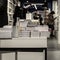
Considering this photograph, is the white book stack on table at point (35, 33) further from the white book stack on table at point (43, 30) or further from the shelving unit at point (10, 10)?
the shelving unit at point (10, 10)

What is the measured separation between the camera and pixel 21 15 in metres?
1.79

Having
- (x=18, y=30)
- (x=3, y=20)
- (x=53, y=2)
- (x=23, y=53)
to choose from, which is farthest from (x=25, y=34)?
(x=53, y=2)

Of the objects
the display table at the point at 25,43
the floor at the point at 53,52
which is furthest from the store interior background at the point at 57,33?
the display table at the point at 25,43

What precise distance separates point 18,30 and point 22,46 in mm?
206

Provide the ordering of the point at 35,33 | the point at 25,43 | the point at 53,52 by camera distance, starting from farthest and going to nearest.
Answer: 1. the point at 53,52
2. the point at 35,33
3. the point at 25,43

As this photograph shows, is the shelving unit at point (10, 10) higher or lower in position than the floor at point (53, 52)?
higher

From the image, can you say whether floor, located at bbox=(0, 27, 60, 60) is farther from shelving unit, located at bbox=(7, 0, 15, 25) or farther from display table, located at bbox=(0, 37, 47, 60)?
shelving unit, located at bbox=(7, 0, 15, 25)

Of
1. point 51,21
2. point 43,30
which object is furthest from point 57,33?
point 43,30

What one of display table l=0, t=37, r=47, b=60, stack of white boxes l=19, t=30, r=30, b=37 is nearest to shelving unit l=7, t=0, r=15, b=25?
stack of white boxes l=19, t=30, r=30, b=37

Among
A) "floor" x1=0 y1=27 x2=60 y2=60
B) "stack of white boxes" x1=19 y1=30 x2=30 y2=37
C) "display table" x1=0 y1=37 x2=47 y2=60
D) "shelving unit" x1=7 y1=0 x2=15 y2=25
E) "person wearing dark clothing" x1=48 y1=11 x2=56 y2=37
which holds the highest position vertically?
"shelving unit" x1=7 y1=0 x2=15 y2=25

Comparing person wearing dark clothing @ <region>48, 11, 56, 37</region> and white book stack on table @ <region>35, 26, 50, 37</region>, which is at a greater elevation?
person wearing dark clothing @ <region>48, 11, 56, 37</region>

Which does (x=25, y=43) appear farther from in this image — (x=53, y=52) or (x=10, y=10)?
(x=10, y=10)

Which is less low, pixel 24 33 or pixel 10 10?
pixel 10 10

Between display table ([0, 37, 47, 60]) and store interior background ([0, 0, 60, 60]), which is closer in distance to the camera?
display table ([0, 37, 47, 60])
